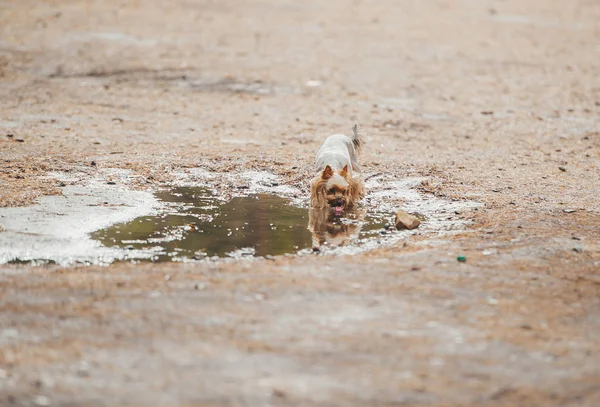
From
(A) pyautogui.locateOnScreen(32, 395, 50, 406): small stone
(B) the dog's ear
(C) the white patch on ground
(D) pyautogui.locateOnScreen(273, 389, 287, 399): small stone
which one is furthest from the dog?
(A) pyautogui.locateOnScreen(32, 395, 50, 406): small stone

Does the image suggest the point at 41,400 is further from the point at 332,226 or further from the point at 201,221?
the point at 332,226

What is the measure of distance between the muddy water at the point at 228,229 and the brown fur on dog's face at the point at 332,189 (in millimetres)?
169

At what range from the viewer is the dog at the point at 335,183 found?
8336 mm

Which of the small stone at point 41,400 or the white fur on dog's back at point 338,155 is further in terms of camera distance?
the white fur on dog's back at point 338,155

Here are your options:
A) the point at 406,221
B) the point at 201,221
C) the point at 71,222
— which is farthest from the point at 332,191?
the point at 71,222

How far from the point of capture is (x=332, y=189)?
833 centimetres

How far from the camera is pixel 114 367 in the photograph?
15.2 feet

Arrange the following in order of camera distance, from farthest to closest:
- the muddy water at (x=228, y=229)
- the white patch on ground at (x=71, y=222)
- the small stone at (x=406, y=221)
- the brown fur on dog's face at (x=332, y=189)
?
1. the brown fur on dog's face at (x=332, y=189)
2. the small stone at (x=406, y=221)
3. the muddy water at (x=228, y=229)
4. the white patch on ground at (x=71, y=222)

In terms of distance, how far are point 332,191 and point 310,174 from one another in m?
1.46

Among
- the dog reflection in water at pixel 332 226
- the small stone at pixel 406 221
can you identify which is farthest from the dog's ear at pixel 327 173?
the small stone at pixel 406 221

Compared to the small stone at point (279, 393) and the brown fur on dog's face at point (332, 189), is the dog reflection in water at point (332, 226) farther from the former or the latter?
the small stone at point (279, 393)

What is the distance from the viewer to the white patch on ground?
6.71 meters

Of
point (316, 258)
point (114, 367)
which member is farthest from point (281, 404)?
point (316, 258)

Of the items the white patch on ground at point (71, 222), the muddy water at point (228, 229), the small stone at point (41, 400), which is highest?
the small stone at point (41, 400)
